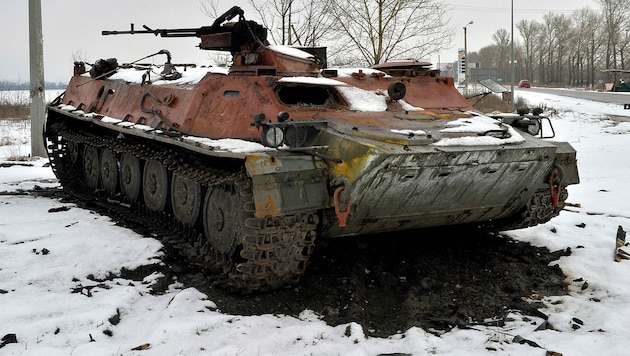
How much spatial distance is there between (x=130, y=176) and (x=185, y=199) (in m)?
1.96

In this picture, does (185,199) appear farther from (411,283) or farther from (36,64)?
(36,64)

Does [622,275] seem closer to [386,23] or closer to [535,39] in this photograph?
[386,23]

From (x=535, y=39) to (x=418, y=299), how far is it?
311ft

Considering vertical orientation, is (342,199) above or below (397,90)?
below

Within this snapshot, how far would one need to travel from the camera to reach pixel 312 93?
6.99 meters

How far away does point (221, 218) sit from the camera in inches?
266

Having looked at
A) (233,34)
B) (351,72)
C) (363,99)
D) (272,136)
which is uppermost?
(233,34)

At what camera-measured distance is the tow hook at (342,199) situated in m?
5.56

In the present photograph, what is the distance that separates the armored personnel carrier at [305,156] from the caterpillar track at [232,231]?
1 cm

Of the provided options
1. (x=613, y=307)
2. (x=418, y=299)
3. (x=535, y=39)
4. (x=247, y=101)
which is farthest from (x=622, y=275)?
(x=535, y=39)

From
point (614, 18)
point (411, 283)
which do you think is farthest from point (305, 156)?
point (614, 18)

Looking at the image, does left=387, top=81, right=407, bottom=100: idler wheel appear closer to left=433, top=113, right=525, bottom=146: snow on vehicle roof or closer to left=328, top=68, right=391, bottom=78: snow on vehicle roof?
A: left=328, top=68, right=391, bottom=78: snow on vehicle roof

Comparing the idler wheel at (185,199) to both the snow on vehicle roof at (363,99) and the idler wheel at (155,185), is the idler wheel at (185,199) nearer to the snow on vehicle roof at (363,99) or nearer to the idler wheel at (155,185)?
the idler wheel at (155,185)

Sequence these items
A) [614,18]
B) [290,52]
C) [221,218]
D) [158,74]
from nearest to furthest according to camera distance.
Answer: [221,218] < [290,52] < [158,74] < [614,18]
